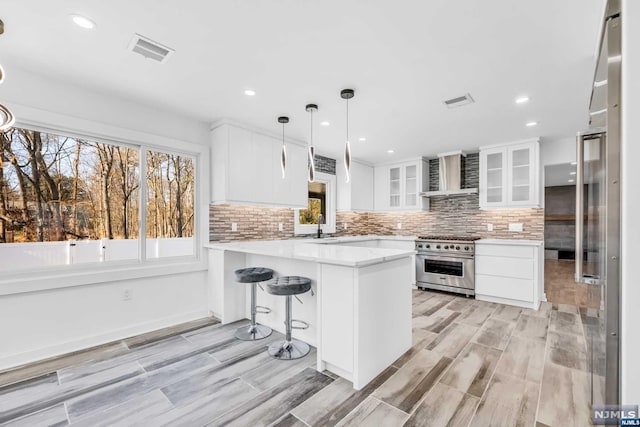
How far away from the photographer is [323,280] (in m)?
2.36

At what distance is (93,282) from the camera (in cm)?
291

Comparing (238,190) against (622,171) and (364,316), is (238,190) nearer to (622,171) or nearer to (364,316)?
(364,316)

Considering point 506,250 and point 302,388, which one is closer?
point 302,388

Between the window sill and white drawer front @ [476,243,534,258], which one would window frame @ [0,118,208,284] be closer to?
the window sill

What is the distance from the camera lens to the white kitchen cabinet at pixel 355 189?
19.0 ft

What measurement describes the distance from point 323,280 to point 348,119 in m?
2.23

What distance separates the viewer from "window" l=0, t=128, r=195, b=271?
8.66ft

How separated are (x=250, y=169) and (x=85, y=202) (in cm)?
182

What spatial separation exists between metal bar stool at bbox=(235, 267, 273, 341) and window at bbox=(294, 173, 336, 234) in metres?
2.10

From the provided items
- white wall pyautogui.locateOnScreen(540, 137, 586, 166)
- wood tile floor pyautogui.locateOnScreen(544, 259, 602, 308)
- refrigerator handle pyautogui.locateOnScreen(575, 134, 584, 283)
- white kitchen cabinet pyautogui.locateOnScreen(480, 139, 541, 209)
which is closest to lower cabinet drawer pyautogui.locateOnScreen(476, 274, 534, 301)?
wood tile floor pyautogui.locateOnScreen(544, 259, 602, 308)

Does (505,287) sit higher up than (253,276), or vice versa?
(253,276)

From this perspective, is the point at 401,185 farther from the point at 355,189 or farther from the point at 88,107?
the point at 88,107
